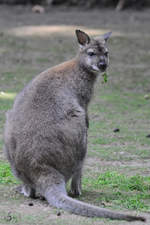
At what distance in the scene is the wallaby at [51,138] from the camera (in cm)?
491

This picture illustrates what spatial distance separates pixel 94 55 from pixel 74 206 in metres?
1.90

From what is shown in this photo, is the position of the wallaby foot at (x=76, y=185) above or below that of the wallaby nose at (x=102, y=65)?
below

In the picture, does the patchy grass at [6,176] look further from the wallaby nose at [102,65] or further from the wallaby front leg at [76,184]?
the wallaby nose at [102,65]

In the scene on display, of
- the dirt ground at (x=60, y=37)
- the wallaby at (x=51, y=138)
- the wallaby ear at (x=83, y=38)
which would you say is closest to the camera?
the wallaby at (x=51, y=138)

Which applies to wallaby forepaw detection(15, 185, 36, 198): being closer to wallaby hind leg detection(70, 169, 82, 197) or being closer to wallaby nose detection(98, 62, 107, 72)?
wallaby hind leg detection(70, 169, 82, 197)

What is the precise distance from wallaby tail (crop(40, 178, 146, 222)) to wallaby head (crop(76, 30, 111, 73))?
1483 millimetres

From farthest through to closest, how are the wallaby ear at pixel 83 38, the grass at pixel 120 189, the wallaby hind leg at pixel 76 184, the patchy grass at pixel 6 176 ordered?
1. the wallaby ear at pixel 83 38
2. the patchy grass at pixel 6 176
3. the wallaby hind leg at pixel 76 184
4. the grass at pixel 120 189

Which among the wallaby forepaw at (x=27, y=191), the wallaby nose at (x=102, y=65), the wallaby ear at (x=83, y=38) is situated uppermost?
the wallaby ear at (x=83, y=38)

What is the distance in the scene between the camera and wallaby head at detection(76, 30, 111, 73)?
232 inches

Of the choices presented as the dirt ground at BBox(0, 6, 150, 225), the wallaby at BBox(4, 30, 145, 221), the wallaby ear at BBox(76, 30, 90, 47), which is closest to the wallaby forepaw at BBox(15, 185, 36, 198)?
the wallaby at BBox(4, 30, 145, 221)

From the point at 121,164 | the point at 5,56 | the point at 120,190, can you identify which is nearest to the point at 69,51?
the point at 5,56

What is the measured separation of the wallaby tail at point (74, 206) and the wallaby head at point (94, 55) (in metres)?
1.48

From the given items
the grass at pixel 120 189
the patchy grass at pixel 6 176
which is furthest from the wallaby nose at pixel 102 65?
the patchy grass at pixel 6 176

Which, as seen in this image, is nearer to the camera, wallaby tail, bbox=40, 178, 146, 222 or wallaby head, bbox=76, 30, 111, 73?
wallaby tail, bbox=40, 178, 146, 222
